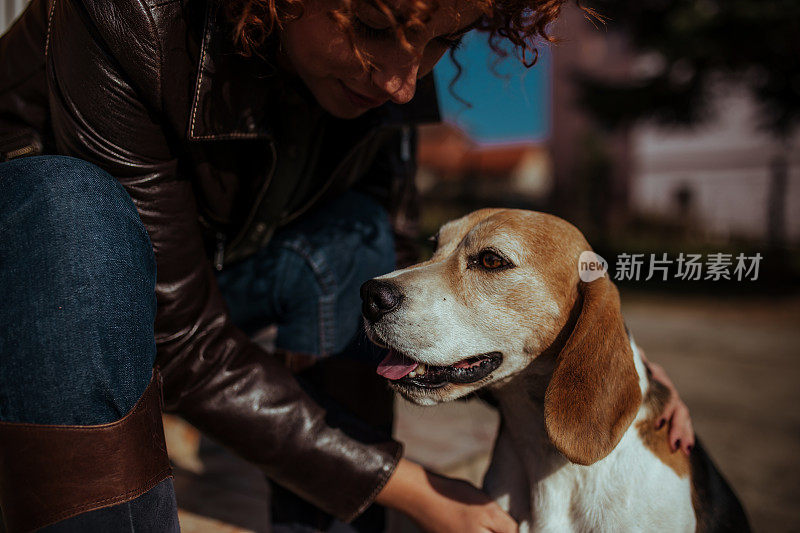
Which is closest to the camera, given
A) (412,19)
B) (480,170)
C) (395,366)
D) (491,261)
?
(412,19)

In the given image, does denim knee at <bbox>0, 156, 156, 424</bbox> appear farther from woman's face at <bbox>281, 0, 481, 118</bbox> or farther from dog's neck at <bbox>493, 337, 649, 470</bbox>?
dog's neck at <bbox>493, 337, 649, 470</bbox>

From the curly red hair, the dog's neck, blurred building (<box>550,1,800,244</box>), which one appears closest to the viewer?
the curly red hair

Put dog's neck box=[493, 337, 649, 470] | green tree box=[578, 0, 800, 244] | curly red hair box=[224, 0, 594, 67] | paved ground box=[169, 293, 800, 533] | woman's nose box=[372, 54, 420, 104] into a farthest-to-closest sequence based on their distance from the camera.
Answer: green tree box=[578, 0, 800, 244] → paved ground box=[169, 293, 800, 533] → dog's neck box=[493, 337, 649, 470] → woman's nose box=[372, 54, 420, 104] → curly red hair box=[224, 0, 594, 67]

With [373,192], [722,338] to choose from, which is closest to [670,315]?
[722,338]

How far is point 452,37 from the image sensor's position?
70.2 inches

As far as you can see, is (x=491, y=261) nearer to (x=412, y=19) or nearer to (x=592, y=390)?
(x=592, y=390)

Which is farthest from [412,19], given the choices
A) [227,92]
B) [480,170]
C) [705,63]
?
[480,170]

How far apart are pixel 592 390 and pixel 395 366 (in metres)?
0.57

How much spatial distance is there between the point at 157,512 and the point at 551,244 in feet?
4.41

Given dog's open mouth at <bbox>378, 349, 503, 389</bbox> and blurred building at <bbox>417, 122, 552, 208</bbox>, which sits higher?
dog's open mouth at <bbox>378, 349, 503, 389</bbox>

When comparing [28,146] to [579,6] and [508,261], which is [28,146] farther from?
[579,6]

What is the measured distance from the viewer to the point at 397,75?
1.70 metres

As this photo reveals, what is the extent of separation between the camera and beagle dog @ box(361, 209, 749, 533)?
1781 mm

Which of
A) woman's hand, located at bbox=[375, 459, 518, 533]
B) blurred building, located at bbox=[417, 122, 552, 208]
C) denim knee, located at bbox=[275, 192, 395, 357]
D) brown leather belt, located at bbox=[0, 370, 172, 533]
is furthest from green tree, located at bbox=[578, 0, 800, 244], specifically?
brown leather belt, located at bbox=[0, 370, 172, 533]
